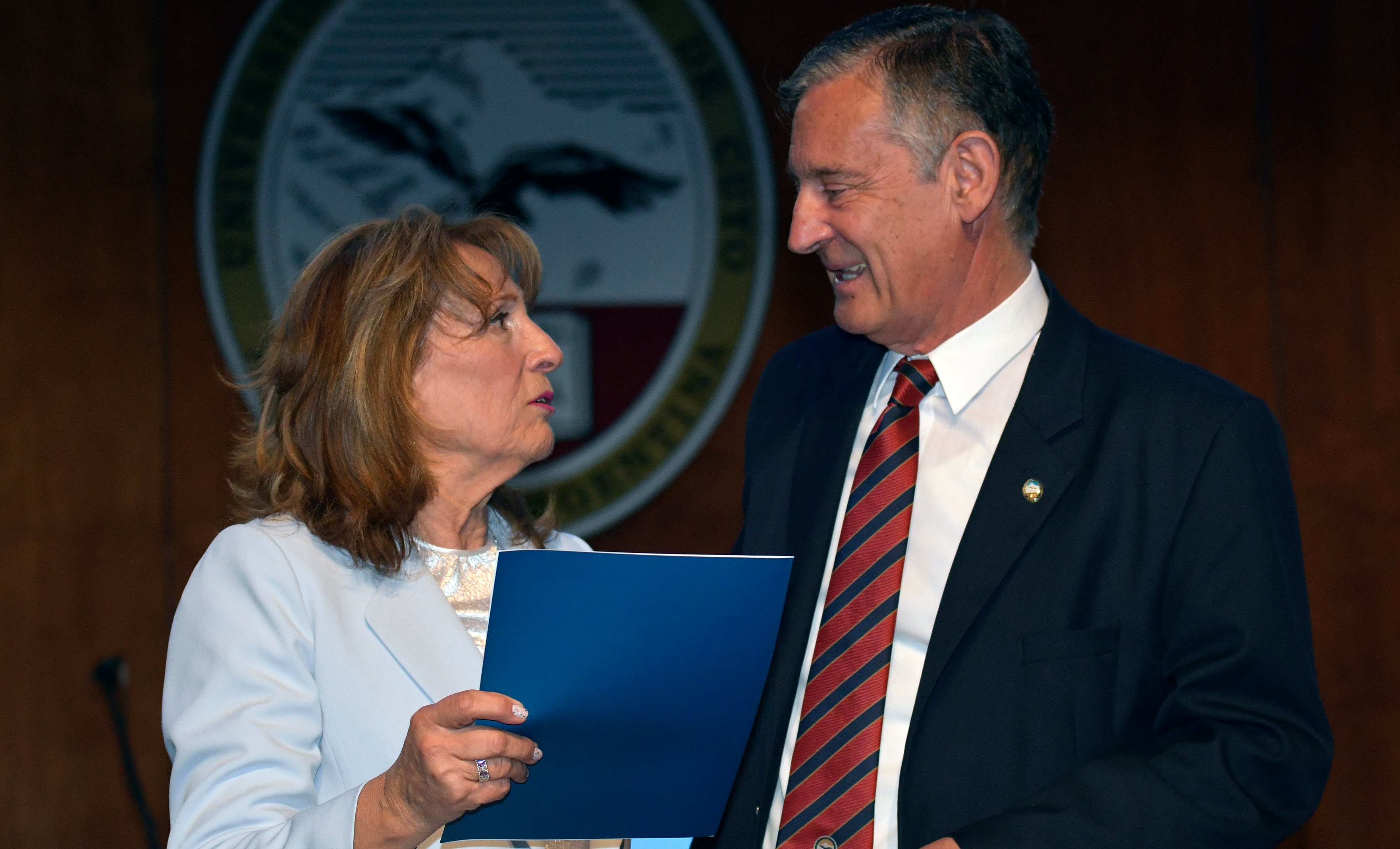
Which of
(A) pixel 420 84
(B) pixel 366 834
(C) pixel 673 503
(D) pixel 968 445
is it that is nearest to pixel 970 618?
(D) pixel 968 445

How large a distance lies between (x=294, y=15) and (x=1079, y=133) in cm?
208

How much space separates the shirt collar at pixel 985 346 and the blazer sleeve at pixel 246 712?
2.97 ft

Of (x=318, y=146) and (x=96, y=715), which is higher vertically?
(x=318, y=146)

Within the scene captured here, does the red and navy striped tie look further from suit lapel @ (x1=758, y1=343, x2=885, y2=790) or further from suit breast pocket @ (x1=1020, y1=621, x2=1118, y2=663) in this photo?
suit breast pocket @ (x1=1020, y1=621, x2=1118, y2=663)

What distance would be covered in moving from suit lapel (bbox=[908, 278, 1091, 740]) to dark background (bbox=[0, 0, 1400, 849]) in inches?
64.7

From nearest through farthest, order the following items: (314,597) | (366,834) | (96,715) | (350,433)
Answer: (366,834) < (314,597) < (350,433) < (96,715)

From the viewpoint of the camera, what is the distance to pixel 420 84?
3.33 m

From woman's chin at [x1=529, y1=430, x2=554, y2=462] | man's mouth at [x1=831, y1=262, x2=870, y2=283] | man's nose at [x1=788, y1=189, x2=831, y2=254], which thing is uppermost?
man's nose at [x1=788, y1=189, x2=831, y2=254]

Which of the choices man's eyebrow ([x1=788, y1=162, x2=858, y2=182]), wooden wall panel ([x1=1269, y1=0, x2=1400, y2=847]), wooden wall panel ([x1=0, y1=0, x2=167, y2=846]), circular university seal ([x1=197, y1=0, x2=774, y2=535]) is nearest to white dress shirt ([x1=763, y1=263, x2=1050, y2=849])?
man's eyebrow ([x1=788, y1=162, x2=858, y2=182])

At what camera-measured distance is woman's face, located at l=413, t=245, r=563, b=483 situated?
1.78 m

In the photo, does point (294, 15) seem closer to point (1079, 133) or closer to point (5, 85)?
point (5, 85)

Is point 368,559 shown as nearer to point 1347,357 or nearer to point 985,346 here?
point 985,346

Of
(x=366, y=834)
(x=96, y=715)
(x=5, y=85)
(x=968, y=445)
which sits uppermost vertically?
(x=5, y=85)

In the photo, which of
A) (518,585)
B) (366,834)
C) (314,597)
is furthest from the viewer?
(314,597)
